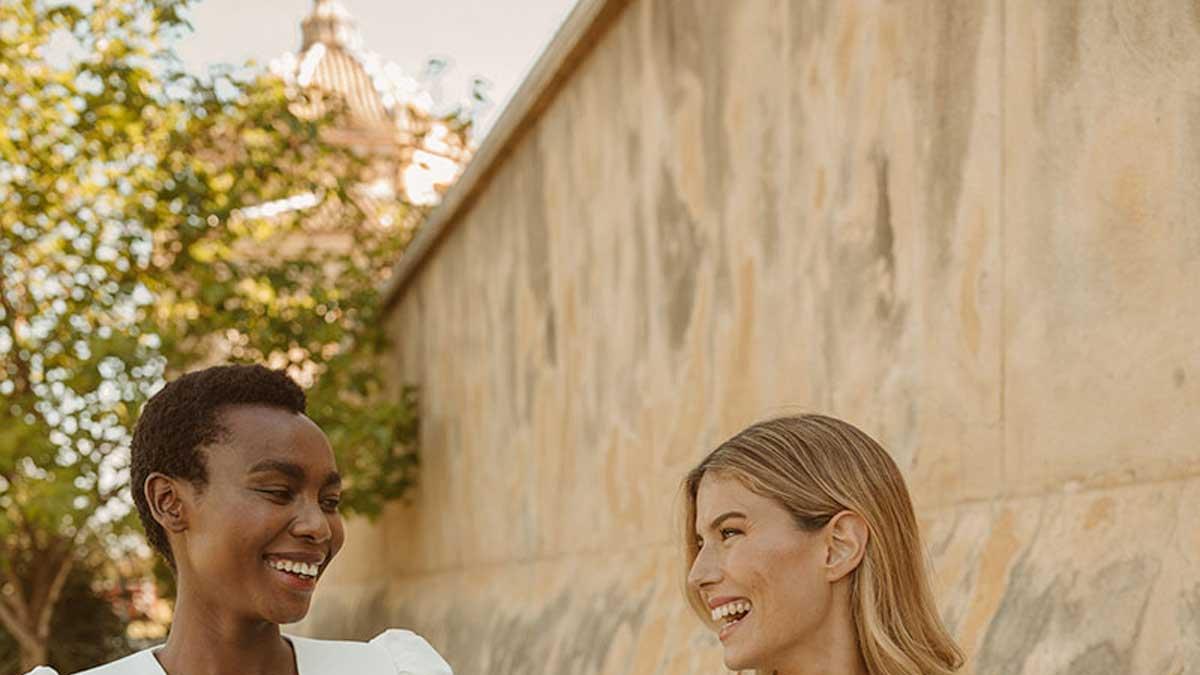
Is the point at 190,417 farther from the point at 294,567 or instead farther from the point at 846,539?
the point at 846,539

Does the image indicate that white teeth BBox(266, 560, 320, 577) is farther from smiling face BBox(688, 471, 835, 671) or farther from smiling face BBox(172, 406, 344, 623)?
smiling face BBox(688, 471, 835, 671)

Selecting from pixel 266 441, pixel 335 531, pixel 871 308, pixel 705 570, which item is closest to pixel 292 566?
pixel 335 531

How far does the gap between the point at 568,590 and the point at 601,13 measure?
220cm

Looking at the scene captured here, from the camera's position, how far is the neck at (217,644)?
312 cm

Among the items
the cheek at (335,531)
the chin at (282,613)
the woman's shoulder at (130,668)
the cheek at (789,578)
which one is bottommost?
the woman's shoulder at (130,668)

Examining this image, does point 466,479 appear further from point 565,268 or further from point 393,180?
point 393,180

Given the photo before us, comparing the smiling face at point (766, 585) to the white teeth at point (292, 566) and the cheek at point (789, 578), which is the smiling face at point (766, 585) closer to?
the cheek at point (789, 578)

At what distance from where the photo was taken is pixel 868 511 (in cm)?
276

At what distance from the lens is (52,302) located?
36.5 ft

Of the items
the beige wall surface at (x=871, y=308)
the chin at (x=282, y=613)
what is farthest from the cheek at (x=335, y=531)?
the beige wall surface at (x=871, y=308)

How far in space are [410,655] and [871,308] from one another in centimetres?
181

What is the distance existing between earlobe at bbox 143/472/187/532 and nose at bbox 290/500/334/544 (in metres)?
0.22

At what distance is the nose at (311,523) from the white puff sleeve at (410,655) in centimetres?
24

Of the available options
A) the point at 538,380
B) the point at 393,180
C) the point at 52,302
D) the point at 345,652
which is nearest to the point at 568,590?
the point at 538,380
